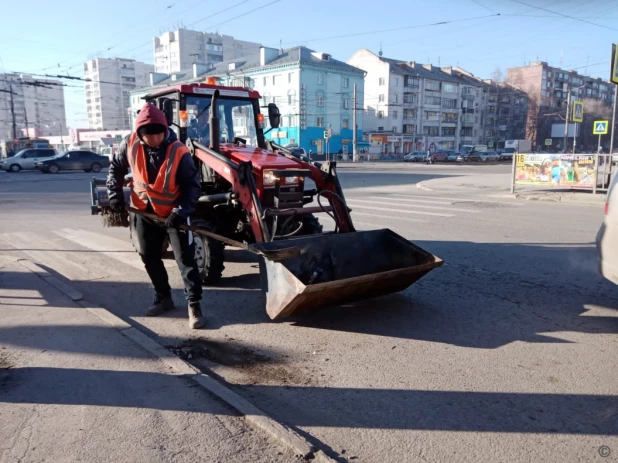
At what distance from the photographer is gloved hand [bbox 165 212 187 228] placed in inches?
184

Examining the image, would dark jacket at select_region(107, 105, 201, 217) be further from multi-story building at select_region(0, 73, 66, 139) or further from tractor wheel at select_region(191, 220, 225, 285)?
multi-story building at select_region(0, 73, 66, 139)

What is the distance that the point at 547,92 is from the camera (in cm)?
10288

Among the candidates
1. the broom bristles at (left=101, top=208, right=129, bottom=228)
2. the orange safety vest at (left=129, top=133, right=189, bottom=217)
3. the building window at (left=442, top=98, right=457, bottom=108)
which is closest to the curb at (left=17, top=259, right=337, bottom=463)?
the orange safety vest at (left=129, top=133, right=189, bottom=217)

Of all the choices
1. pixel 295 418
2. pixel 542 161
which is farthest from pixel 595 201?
pixel 295 418

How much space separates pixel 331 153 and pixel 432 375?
2555 inches

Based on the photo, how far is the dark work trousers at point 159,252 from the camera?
491cm

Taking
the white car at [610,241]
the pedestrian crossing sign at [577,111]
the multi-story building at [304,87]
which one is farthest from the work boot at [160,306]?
the multi-story building at [304,87]

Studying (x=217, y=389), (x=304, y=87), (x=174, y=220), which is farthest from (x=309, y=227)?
(x=304, y=87)

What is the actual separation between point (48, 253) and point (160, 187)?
4.55 m

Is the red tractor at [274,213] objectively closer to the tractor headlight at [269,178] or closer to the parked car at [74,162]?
the tractor headlight at [269,178]

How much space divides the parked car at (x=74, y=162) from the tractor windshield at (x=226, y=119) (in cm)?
3084

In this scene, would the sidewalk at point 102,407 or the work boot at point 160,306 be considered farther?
the work boot at point 160,306

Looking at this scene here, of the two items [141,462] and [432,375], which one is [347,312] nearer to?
[432,375]

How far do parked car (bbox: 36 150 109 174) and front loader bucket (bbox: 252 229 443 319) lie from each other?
33.7 metres
